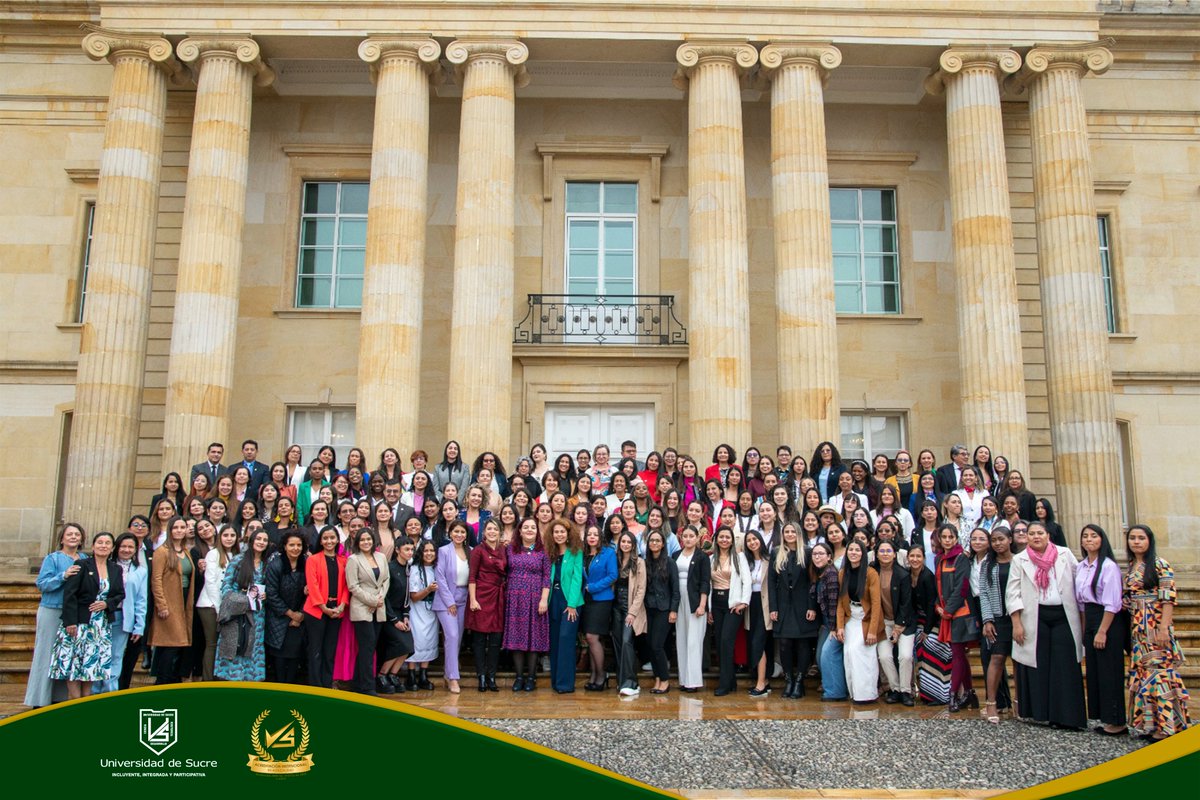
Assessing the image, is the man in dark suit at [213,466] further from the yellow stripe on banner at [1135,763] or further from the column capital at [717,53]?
the yellow stripe on banner at [1135,763]

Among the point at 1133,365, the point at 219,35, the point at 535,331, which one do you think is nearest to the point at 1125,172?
the point at 1133,365

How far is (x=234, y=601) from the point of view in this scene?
10.0 m

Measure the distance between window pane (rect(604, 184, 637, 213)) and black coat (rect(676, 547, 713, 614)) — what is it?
32.3ft

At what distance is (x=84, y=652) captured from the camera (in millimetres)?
9680

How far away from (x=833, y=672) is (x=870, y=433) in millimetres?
8854

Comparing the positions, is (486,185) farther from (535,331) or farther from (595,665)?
(595,665)

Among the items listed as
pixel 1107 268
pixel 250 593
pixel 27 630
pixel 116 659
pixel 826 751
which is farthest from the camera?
pixel 1107 268

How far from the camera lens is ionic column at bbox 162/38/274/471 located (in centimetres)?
1570

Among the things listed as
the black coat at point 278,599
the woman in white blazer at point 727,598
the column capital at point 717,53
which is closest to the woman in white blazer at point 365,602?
the black coat at point 278,599

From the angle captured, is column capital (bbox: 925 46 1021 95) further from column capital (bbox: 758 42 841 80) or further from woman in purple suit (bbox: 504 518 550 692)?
woman in purple suit (bbox: 504 518 550 692)

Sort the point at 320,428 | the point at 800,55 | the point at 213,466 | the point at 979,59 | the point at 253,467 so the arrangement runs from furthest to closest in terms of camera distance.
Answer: the point at 320,428
the point at 979,59
the point at 800,55
the point at 253,467
the point at 213,466

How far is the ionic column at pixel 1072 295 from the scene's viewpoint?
1596cm

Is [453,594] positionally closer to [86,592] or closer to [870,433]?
[86,592]

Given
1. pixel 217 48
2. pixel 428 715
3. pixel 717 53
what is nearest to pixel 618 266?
pixel 717 53
